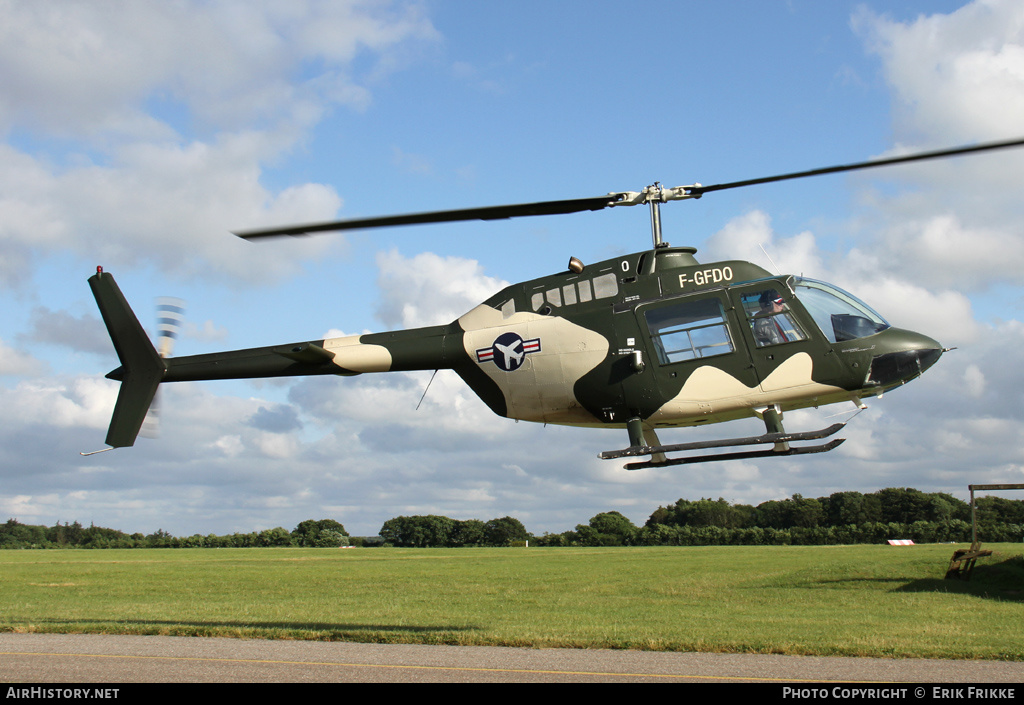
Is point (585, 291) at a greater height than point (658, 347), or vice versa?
point (585, 291)

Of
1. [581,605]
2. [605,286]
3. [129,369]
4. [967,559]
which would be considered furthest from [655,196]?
[967,559]

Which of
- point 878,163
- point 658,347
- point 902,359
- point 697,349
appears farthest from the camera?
point 658,347

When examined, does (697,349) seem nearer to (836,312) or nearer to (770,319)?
(770,319)

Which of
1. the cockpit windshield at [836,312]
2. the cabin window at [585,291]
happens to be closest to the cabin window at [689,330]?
the cabin window at [585,291]

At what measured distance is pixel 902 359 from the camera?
44.4 feet

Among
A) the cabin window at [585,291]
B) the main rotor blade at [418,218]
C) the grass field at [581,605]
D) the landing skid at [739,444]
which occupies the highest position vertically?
the main rotor blade at [418,218]

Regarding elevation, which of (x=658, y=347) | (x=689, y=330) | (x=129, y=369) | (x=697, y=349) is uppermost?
(x=129, y=369)

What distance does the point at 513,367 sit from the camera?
614 inches

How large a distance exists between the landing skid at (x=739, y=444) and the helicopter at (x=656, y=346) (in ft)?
0.08

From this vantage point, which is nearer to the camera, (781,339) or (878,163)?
(878,163)

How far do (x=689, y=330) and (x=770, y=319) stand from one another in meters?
1.41

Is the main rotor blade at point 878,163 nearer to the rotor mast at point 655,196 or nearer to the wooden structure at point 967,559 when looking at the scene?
the rotor mast at point 655,196

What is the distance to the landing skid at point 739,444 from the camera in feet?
43.0
